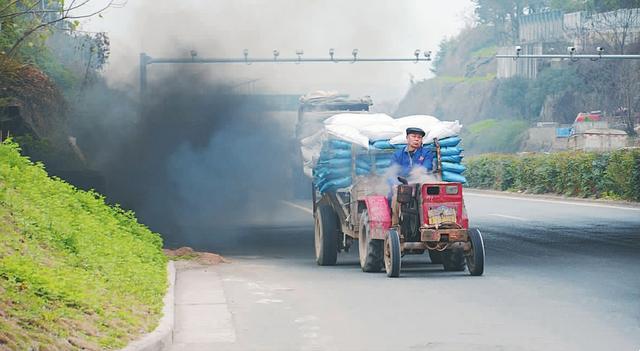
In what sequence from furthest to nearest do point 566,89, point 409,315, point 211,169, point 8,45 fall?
point 566,89 → point 211,169 → point 8,45 → point 409,315

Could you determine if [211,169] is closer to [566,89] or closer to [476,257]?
[476,257]

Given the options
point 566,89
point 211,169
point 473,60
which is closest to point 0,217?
point 211,169

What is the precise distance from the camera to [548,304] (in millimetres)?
12945

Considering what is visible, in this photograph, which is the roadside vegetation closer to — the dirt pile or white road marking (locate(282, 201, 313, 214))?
white road marking (locate(282, 201, 313, 214))

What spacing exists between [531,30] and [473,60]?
54.4ft

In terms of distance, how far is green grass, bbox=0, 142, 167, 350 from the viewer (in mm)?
9531

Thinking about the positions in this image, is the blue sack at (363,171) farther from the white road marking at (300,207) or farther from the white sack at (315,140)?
the white road marking at (300,207)

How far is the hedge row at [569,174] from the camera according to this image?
126 ft

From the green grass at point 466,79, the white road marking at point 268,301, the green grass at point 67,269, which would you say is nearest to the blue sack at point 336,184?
the green grass at point 67,269

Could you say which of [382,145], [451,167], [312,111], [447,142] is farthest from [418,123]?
[312,111]

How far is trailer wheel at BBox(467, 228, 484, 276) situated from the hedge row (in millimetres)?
22968

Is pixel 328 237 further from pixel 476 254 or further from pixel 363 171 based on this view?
pixel 476 254

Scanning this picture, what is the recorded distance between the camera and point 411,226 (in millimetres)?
A: 15836

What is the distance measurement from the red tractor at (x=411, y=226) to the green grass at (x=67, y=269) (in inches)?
112
